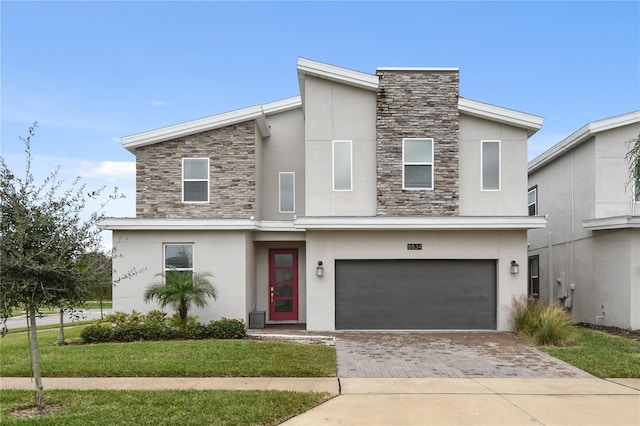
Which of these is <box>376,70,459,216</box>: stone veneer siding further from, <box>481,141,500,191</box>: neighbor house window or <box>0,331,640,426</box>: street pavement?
<box>0,331,640,426</box>: street pavement

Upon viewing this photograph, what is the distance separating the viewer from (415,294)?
15.7 meters

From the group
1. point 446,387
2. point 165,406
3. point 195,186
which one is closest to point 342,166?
point 195,186

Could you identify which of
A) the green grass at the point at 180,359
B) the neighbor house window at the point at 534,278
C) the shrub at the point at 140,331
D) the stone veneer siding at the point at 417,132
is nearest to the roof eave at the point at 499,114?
the stone veneer siding at the point at 417,132

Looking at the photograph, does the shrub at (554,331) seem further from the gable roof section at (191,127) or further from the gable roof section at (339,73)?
the gable roof section at (191,127)

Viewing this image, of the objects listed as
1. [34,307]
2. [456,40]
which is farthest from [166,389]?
[456,40]

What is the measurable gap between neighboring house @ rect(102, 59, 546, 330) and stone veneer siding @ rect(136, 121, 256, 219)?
0.03 metres

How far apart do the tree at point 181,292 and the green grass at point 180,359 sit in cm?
142

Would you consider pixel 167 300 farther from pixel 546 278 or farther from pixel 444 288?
pixel 546 278

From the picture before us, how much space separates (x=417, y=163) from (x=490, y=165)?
2224mm

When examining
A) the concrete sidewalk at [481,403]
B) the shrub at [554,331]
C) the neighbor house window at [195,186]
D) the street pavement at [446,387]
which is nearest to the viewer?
the concrete sidewalk at [481,403]

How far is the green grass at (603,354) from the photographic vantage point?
10.0 metres

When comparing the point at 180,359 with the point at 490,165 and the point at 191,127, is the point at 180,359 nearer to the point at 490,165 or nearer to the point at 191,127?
the point at 191,127

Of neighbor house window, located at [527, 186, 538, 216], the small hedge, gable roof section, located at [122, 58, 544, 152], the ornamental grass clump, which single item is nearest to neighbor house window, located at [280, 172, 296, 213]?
gable roof section, located at [122, 58, 544, 152]

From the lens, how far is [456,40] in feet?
50.0
